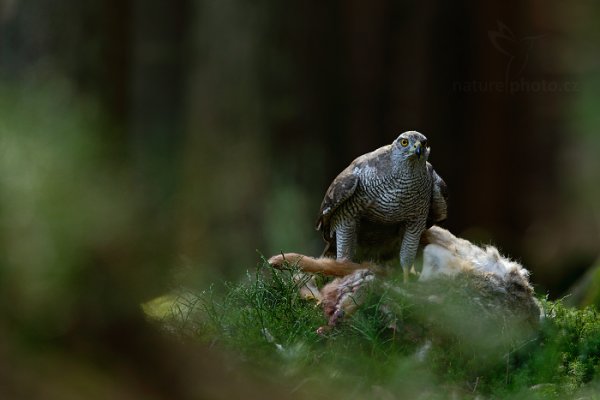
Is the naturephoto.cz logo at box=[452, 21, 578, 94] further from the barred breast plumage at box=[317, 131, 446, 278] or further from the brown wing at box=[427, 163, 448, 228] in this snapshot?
the barred breast plumage at box=[317, 131, 446, 278]

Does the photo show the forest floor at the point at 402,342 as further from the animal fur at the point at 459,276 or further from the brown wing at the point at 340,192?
the brown wing at the point at 340,192

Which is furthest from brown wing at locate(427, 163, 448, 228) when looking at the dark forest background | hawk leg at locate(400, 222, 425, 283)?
the dark forest background

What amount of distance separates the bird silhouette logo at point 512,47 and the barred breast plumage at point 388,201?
184 centimetres

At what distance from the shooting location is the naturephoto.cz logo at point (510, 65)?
6.88m

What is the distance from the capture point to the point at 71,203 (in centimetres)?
118

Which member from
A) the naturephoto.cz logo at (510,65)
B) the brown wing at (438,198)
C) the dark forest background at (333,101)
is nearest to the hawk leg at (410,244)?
the brown wing at (438,198)

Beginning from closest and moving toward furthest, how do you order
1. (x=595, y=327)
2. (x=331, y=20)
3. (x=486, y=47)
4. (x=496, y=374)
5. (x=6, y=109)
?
Result: (x=6, y=109) < (x=496, y=374) < (x=595, y=327) < (x=486, y=47) < (x=331, y=20)

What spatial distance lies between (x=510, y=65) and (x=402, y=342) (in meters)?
3.57

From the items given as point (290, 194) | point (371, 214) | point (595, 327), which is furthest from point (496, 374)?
point (290, 194)

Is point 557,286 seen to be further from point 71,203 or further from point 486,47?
point 71,203

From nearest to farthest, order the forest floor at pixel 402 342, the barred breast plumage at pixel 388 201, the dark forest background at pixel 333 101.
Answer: the forest floor at pixel 402 342 < the barred breast plumage at pixel 388 201 < the dark forest background at pixel 333 101

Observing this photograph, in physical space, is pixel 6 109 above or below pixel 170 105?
below

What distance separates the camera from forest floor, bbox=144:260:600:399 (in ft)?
12.4

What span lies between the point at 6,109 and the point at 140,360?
1.51ft
